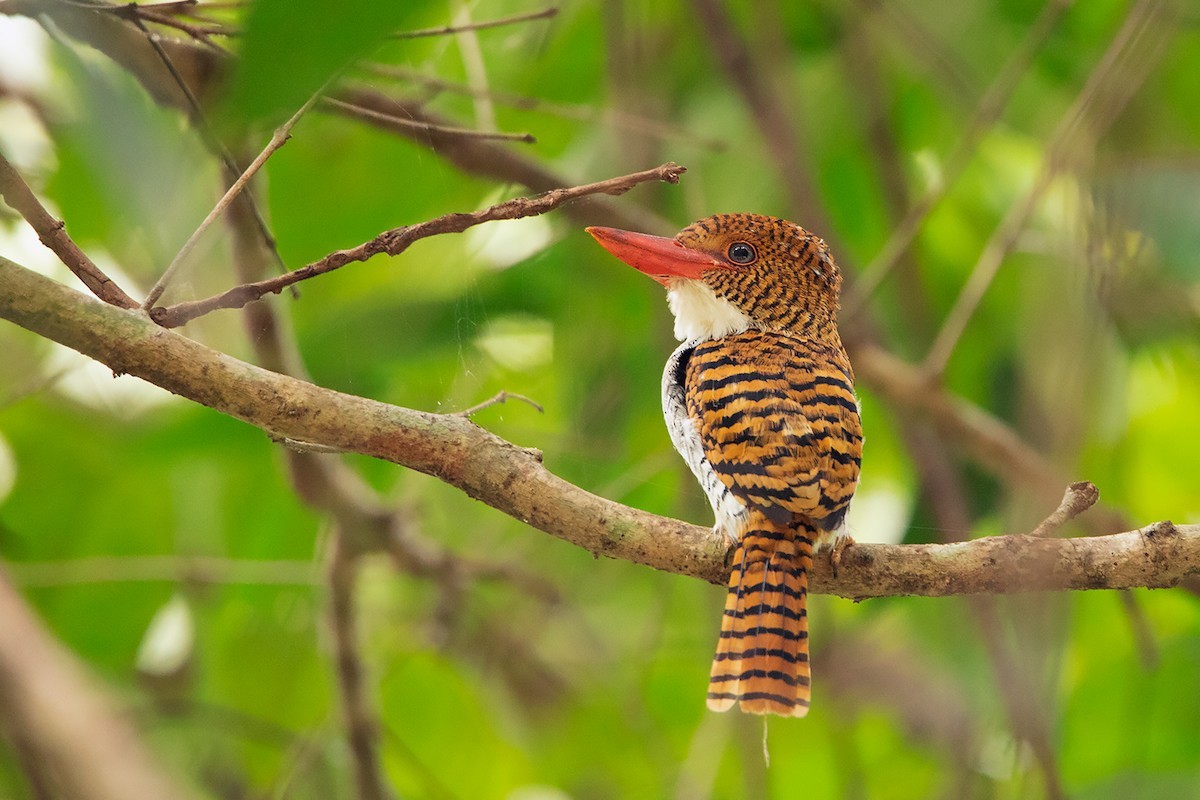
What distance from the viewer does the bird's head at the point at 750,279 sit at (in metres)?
2.77

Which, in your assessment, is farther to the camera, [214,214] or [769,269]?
[769,269]

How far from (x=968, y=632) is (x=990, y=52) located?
1.71 metres

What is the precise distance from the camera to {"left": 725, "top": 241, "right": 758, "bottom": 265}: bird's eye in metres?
2.83

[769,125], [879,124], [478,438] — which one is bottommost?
[478,438]

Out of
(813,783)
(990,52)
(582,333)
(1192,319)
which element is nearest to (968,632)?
(813,783)

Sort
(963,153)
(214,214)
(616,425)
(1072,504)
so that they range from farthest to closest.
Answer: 1. (616,425)
2. (963,153)
3. (1072,504)
4. (214,214)

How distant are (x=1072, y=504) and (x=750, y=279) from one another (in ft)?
3.32

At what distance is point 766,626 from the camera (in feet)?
7.50

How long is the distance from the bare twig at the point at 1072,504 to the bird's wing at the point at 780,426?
1.26 ft

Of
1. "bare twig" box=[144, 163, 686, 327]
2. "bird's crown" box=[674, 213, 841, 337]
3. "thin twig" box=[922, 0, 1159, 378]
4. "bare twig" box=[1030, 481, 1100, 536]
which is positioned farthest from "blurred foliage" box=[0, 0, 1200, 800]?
"bare twig" box=[144, 163, 686, 327]

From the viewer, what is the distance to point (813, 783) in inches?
155

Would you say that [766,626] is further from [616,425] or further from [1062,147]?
[1062,147]

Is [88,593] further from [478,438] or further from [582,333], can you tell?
[478,438]

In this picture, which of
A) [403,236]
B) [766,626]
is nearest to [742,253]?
[766,626]
